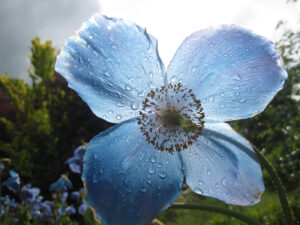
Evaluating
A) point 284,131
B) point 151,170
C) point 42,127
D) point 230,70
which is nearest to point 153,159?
point 151,170

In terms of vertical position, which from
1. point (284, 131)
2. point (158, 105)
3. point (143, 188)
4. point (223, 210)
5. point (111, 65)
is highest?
point (111, 65)

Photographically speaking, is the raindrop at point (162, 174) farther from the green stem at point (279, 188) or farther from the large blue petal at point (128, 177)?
the green stem at point (279, 188)

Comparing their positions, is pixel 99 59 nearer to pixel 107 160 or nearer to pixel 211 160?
pixel 107 160

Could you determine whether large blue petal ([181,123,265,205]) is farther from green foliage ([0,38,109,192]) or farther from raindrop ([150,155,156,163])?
green foliage ([0,38,109,192])

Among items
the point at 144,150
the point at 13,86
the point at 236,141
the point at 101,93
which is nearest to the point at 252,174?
the point at 236,141

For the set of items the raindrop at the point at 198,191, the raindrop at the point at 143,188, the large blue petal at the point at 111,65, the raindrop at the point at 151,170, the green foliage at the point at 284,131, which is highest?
the large blue petal at the point at 111,65

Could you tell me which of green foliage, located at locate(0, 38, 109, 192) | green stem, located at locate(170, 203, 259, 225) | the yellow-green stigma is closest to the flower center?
the yellow-green stigma

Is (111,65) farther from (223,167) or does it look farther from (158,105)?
(223,167)

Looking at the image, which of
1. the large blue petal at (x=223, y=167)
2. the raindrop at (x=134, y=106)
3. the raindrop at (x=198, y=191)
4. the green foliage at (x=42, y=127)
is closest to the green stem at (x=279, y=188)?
the large blue petal at (x=223, y=167)
